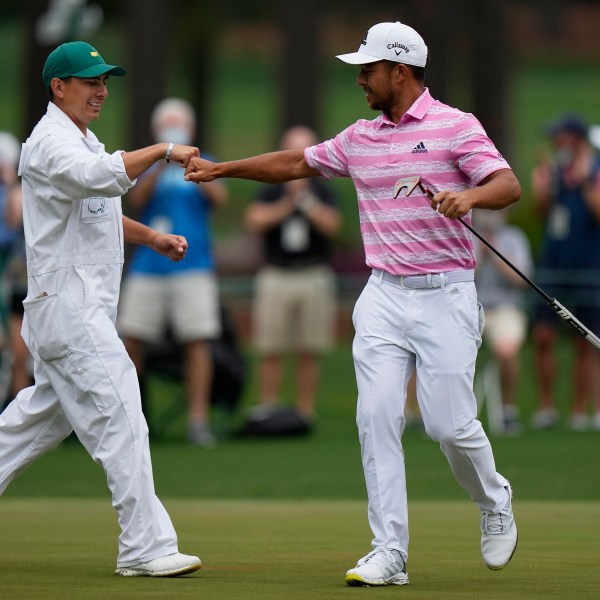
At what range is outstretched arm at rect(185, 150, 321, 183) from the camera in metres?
7.64

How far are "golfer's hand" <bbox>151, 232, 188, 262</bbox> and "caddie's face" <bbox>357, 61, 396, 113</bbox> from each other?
1.06 m

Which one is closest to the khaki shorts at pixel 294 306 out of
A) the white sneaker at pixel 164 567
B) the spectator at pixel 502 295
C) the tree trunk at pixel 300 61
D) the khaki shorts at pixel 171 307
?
the khaki shorts at pixel 171 307

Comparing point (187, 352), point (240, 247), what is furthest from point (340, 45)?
point (187, 352)

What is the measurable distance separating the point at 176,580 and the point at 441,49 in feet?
72.8

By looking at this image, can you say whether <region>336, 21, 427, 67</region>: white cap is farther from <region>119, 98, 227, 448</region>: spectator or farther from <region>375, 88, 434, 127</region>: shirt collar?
<region>119, 98, 227, 448</region>: spectator

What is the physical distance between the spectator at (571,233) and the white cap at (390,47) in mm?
7328

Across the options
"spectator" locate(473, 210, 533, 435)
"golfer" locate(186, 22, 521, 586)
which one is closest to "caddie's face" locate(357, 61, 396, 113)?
"golfer" locate(186, 22, 521, 586)

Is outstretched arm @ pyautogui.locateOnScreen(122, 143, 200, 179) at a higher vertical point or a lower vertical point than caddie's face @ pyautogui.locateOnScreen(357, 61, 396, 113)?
lower

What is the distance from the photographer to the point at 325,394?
17.9m

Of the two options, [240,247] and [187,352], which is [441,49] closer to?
[240,247]

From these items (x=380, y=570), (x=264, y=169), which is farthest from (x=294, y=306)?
(x=380, y=570)

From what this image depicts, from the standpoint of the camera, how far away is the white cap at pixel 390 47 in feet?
23.7

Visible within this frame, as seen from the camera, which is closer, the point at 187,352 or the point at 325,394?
the point at 187,352

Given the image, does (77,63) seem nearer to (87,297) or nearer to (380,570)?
(87,297)
